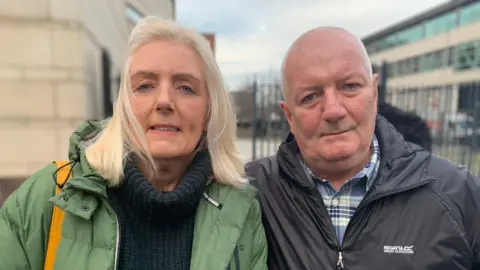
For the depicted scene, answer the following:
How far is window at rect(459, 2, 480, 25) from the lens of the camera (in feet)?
92.6

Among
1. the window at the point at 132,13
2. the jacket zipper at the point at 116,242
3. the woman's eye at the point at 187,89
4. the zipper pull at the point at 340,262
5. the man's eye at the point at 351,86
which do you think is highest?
the window at the point at 132,13

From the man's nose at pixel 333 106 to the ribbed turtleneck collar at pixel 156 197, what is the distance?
2.11 ft

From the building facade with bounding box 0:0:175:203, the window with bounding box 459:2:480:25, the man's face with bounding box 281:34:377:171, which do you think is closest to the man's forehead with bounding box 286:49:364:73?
the man's face with bounding box 281:34:377:171

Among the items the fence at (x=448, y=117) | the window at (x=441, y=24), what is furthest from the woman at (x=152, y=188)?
the window at (x=441, y=24)

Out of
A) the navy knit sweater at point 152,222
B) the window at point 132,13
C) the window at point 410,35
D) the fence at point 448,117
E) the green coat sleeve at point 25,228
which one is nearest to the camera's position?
the green coat sleeve at point 25,228

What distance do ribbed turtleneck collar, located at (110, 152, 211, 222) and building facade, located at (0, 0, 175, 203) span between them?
109 inches

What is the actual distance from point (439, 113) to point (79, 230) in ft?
20.2

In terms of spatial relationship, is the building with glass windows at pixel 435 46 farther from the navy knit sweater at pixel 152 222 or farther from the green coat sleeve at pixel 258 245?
the navy knit sweater at pixel 152 222

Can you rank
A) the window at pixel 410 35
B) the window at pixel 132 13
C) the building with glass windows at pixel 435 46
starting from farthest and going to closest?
1. the window at pixel 410 35
2. the building with glass windows at pixel 435 46
3. the window at pixel 132 13

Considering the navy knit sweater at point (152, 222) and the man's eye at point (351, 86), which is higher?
the man's eye at point (351, 86)

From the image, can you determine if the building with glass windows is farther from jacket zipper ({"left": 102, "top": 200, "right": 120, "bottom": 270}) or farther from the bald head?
jacket zipper ({"left": 102, "top": 200, "right": 120, "bottom": 270})

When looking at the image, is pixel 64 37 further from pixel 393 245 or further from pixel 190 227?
pixel 393 245

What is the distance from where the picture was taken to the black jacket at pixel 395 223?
1.56m

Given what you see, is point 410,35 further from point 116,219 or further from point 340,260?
point 116,219
